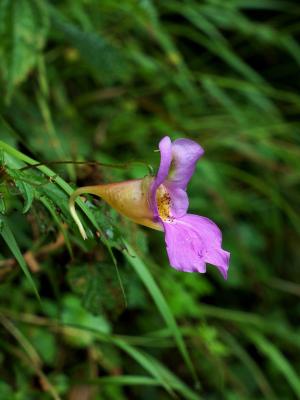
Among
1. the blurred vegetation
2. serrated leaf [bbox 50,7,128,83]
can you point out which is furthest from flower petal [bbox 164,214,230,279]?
serrated leaf [bbox 50,7,128,83]

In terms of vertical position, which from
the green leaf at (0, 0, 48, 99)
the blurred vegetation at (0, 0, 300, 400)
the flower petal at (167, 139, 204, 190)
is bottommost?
the blurred vegetation at (0, 0, 300, 400)

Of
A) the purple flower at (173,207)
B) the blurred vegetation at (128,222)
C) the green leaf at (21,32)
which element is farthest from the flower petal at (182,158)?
the green leaf at (21,32)

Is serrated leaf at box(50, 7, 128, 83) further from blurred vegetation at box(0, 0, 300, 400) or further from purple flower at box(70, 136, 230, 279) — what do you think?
purple flower at box(70, 136, 230, 279)

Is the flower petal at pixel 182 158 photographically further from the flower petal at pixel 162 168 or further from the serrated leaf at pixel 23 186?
the serrated leaf at pixel 23 186

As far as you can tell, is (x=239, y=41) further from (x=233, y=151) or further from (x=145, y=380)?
(x=145, y=380)

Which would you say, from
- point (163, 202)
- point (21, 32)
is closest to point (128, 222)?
point (163, 202)

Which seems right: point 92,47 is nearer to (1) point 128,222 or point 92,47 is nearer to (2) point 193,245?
(1) point 128,222

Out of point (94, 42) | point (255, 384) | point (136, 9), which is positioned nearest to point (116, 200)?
point (94, 42)
